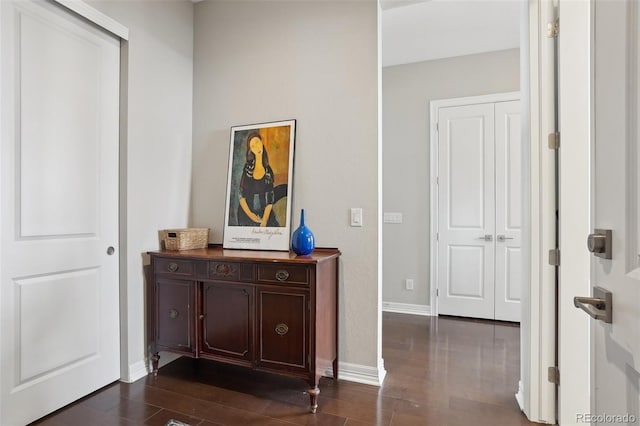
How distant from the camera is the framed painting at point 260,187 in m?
2.49

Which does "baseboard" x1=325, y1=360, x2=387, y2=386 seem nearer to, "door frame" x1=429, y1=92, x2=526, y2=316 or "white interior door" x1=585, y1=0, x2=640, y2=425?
"white interior door" x1=585, y1=0, x2=640, y2=425

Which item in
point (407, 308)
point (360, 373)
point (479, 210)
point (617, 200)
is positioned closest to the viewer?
point (617, 200)

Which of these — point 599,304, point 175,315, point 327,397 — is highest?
point 599,304

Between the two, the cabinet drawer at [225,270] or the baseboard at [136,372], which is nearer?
the cabinet drawer at [225,270]

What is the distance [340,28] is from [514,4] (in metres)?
1.72

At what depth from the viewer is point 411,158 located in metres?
3.97

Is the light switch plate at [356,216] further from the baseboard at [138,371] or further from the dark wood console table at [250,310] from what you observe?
the baseboard at [138,371]

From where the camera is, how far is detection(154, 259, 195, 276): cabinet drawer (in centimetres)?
226

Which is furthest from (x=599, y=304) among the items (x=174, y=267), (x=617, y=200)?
(x=174, y=267)

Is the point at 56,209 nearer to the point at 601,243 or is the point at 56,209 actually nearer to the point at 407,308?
the point at 601,243

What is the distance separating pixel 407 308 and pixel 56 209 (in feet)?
11.6

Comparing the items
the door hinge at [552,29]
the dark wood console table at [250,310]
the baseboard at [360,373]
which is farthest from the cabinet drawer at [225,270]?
the door hinge at [552,29]

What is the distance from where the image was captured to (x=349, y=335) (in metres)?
2.32

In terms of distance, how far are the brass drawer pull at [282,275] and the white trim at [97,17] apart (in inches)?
76.3
